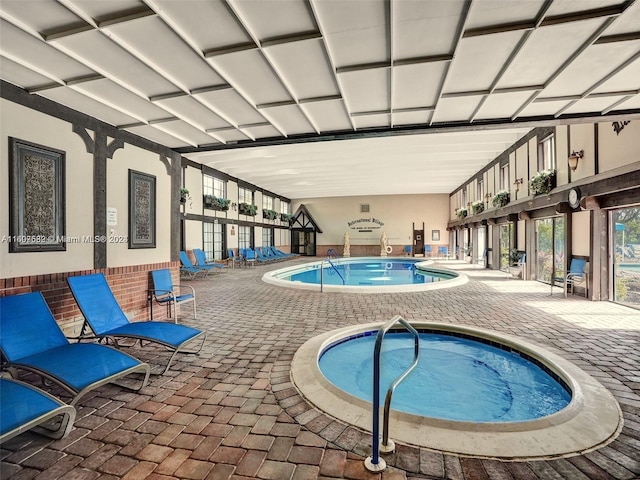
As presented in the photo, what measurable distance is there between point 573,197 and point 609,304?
2243mm

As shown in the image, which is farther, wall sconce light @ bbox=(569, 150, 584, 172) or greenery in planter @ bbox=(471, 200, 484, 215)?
greenery in planter @ bbox=(471, 200, 484, 215)

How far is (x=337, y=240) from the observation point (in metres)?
21.9

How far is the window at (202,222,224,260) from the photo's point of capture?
1250 cm

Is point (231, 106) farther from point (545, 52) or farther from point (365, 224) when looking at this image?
point (365, 224)

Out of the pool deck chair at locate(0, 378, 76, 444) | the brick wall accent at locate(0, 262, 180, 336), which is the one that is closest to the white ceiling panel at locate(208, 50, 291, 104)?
the pool deck chair at locate(0, 378, 76, 444)

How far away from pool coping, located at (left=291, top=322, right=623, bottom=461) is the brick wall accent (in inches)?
118

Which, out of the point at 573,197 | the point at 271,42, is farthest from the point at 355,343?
the point at 573,197

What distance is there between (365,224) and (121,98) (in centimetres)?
1890

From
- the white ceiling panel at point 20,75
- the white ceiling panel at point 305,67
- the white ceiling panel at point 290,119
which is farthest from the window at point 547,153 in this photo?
the white ceiling panel at point 20,75

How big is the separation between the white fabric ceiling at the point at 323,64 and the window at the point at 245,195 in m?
10.3

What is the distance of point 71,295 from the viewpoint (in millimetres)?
3689

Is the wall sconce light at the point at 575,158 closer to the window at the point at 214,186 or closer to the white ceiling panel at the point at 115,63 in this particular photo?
the white ceiling panel at the point at 115,63

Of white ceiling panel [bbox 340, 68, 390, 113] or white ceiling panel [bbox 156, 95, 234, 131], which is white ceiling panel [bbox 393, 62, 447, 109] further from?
white ceiling panel [bbox 156, 95, 234, 131]

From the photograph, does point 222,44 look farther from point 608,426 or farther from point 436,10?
point 608,426
